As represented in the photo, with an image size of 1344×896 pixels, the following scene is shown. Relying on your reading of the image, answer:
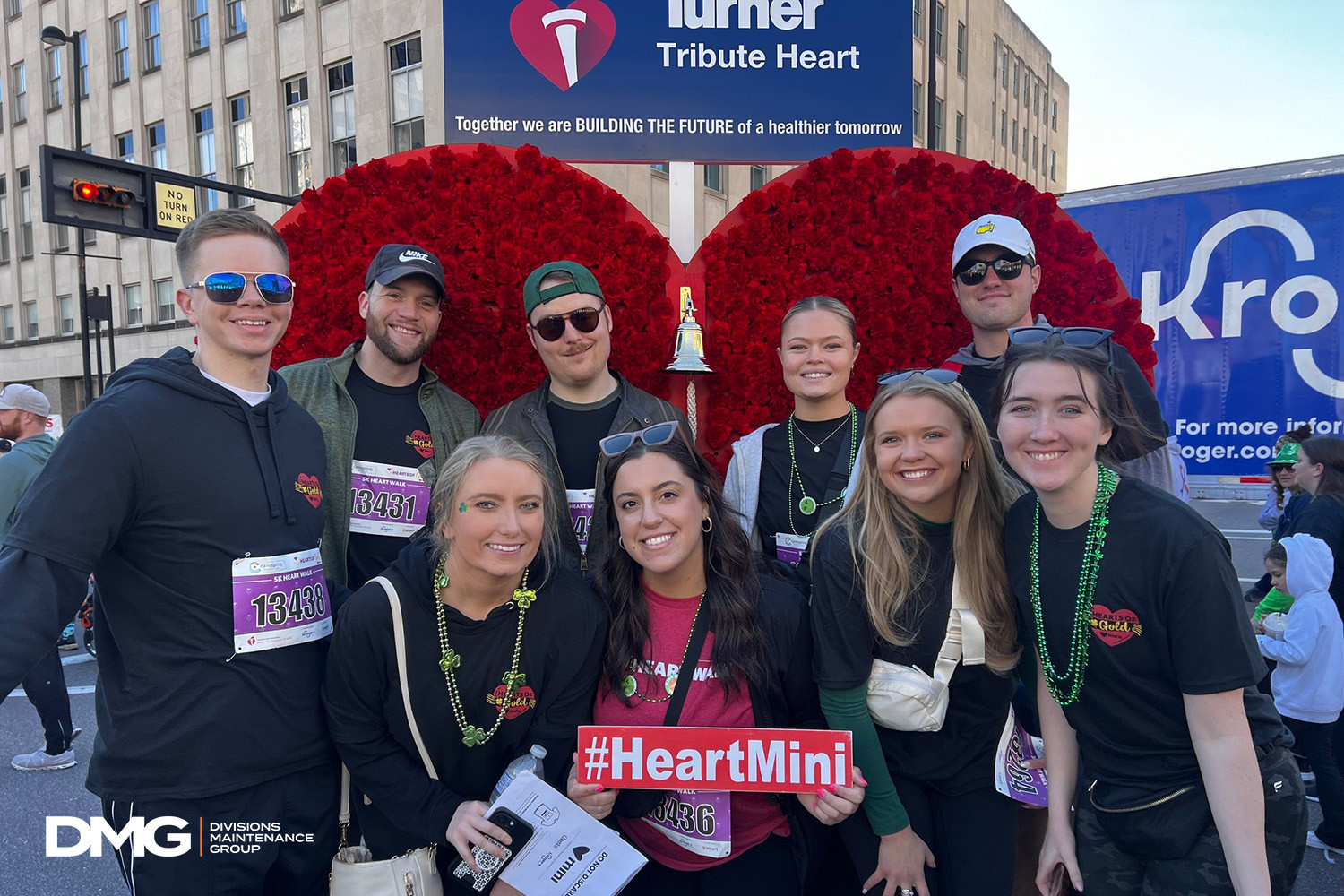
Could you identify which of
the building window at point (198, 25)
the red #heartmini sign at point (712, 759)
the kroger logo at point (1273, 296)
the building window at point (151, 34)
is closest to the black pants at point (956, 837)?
the red #heartmini sign at point (712, 759)

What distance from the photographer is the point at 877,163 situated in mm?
3123

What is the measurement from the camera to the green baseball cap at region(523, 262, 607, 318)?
2732 mm

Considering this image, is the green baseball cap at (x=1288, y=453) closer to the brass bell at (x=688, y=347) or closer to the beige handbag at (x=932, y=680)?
the brass bell at (x=688, y=347)

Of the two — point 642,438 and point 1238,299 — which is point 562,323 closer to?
point 642,438

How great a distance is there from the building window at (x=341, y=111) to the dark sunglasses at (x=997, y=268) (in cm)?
1856

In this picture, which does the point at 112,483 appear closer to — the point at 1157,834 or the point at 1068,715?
the point at 1068,715

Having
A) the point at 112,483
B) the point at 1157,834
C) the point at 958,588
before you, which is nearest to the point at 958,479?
the point at 958,588

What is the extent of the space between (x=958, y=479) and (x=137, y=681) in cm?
211

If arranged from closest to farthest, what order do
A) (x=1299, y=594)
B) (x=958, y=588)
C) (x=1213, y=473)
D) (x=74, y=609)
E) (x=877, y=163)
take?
(x=74, y=609)
(x=958, y=588)
(x=877, y=163)
(x=1299, y=594)
(x=1213, y=473)

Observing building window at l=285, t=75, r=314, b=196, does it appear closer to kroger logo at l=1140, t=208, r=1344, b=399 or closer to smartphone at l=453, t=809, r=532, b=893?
kroger logo at l=1140, t=208, r=1344, b=399

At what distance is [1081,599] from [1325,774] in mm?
3175

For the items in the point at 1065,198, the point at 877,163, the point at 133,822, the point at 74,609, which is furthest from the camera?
the point at 1065,198

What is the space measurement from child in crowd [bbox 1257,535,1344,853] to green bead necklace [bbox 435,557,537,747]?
384 cm

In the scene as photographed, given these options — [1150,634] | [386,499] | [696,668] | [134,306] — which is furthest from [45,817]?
[134,306]
